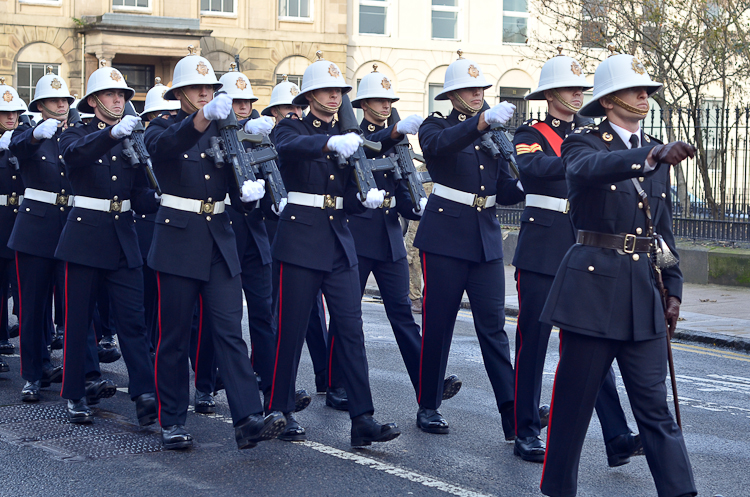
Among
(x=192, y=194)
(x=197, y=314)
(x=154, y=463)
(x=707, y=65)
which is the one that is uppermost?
(x=707, y=65)

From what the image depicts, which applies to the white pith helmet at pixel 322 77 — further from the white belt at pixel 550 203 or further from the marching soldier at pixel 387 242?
the white belt at pixel 550 203

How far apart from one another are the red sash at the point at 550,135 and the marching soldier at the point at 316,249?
96 cm

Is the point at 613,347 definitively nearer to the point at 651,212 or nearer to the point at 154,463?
the point at 651,212

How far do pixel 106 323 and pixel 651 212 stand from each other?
5.81 meters

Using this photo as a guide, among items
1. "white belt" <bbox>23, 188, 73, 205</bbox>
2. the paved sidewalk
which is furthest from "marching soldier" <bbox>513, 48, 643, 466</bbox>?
the paved sidewalk

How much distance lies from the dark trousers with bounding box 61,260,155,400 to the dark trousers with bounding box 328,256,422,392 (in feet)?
3.92

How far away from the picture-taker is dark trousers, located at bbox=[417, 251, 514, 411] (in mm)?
6219

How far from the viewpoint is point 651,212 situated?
15.0 ft

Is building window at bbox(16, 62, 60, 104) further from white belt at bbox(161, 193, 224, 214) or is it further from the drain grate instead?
white belt at bbox(161, 193, 224, 214)

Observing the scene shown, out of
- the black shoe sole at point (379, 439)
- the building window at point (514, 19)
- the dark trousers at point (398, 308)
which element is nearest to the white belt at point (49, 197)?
the dark trousers at point (398, 308)

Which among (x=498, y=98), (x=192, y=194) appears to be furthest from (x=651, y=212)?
(x=498, y=98)

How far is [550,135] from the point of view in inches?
233

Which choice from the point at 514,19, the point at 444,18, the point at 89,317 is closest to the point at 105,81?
the point at 89,317

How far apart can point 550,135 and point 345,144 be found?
1.12m
